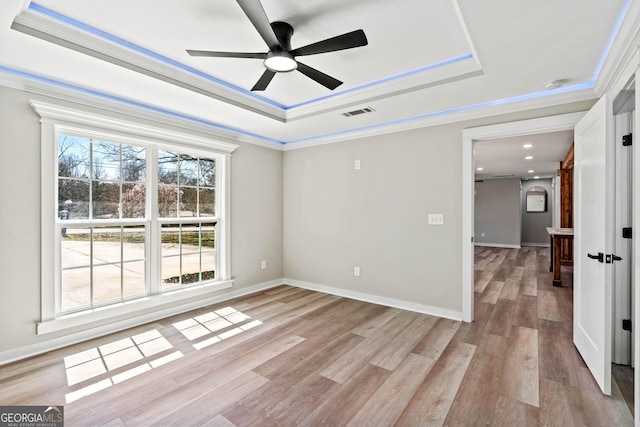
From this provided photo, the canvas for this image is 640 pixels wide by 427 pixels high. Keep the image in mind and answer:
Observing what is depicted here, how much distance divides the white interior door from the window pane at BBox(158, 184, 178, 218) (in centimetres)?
409

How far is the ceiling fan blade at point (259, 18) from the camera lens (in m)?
1.54

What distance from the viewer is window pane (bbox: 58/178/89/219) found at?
111 inches

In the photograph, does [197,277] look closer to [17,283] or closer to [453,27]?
[17,283]

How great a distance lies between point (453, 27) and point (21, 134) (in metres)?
3.53

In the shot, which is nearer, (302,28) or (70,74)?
(302,28)

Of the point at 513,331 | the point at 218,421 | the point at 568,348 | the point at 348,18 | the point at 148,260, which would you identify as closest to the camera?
the point at 218,421

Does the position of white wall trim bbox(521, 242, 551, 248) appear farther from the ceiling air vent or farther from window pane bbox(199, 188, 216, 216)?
window pane bbox(199, 188, 216, 216)

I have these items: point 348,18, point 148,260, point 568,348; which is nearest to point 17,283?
point 148,260

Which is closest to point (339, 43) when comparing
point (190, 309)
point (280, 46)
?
point (280, 46)

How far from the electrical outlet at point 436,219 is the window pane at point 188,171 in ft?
9.95

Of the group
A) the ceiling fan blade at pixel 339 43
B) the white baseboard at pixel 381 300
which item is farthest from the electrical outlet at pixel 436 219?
the ceiling fan blade at pixel 339 43

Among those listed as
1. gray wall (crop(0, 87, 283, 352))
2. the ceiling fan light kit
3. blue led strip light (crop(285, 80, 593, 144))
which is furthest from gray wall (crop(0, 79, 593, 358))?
the ceiling fan light kit

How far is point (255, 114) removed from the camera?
3482 mm

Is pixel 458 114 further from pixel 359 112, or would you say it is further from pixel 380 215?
pixel 380 215
